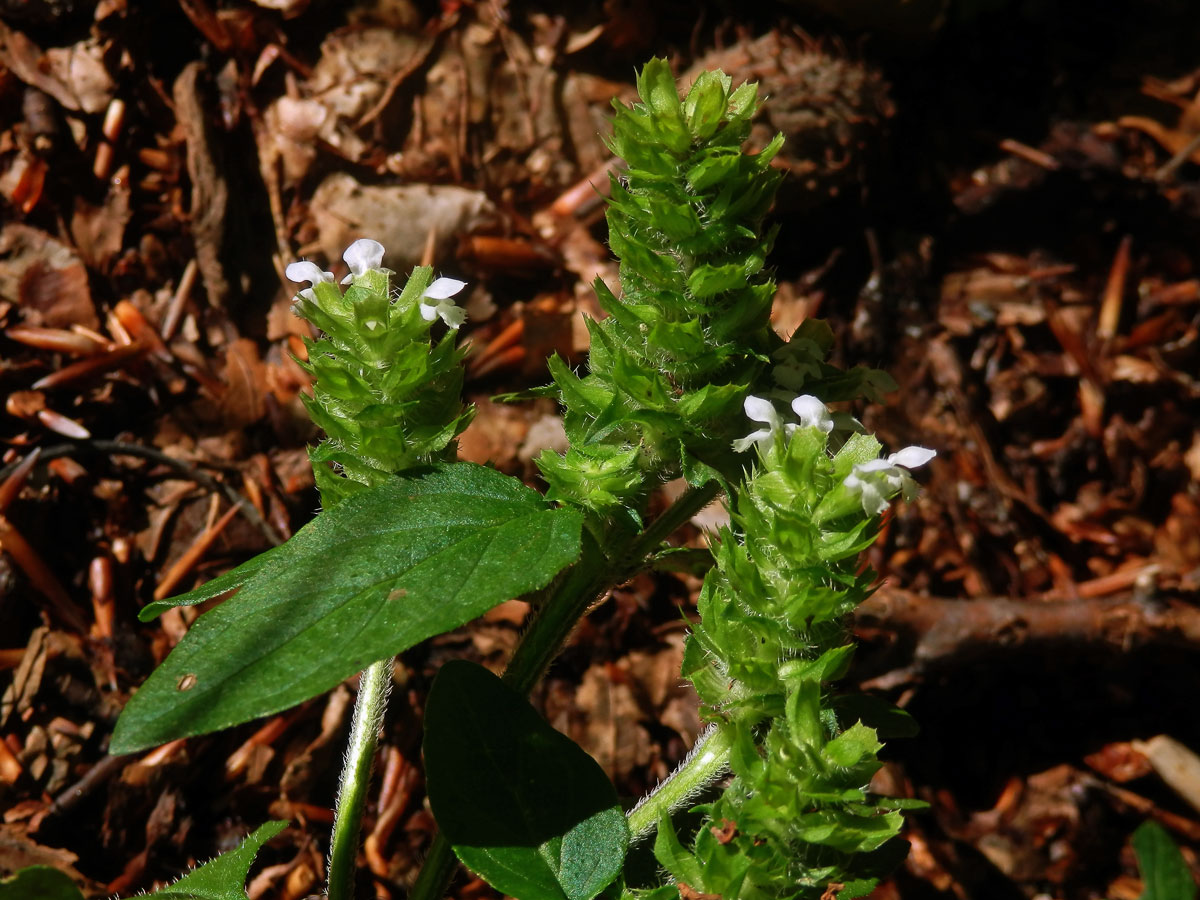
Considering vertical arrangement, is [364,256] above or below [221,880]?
above

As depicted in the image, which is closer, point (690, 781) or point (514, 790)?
point (514, 790)

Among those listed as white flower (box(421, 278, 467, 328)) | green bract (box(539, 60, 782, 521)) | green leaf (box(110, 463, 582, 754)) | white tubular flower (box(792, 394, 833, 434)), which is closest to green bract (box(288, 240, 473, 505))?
white flower (box(421, 278, 467, 328))

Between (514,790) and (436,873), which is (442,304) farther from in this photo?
(436,873)

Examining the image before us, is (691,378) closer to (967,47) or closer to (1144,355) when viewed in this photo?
(1144,355)

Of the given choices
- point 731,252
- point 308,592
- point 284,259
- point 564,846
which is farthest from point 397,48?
point 564,846

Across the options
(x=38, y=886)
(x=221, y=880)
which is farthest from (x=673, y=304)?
(x=38, y=886)

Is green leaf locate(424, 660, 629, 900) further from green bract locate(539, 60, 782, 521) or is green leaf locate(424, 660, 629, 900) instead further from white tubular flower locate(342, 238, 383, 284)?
white tubular flower locate(342, 238, 383, 284)
